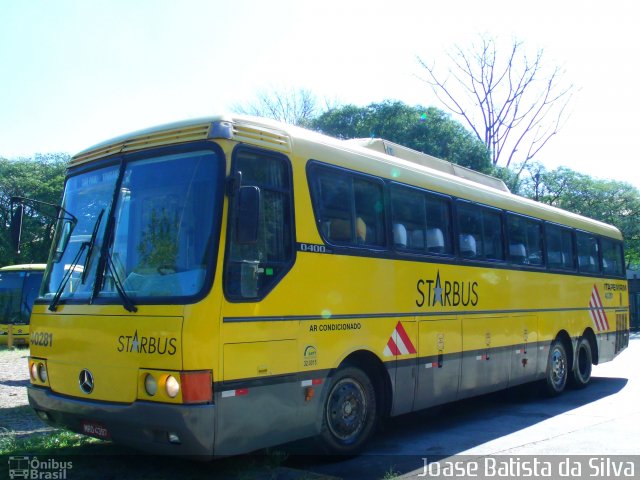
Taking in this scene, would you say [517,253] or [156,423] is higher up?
[517,253]

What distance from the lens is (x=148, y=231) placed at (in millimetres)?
5832

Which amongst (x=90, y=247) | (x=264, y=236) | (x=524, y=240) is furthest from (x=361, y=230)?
(x=524, y=240)

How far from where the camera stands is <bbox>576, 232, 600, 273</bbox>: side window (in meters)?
13.4

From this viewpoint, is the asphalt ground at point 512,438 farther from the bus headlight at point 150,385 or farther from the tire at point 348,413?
the bus headlight at point 150,385

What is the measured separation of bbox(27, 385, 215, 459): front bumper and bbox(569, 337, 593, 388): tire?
9.49 metres

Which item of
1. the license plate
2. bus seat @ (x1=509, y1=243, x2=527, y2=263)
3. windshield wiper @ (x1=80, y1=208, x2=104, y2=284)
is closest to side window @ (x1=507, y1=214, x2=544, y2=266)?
bus seat @ (x1=509, y1=243, x2=527, y2=263)

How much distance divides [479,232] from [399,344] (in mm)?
2818

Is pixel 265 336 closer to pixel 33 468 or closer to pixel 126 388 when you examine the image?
pixel 126 388

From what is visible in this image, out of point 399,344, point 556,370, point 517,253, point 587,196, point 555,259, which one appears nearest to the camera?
point 399,344

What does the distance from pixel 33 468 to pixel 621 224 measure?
40.9 m

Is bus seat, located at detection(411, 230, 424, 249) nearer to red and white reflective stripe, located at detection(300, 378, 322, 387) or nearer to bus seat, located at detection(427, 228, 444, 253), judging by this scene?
bus seat, located at detection(427, 228, 444, 253)

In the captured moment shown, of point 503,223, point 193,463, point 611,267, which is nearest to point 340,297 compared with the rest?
point 193,463

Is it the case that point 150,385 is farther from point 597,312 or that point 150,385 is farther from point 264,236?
point 597,312

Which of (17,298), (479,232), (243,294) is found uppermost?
(479,232)
